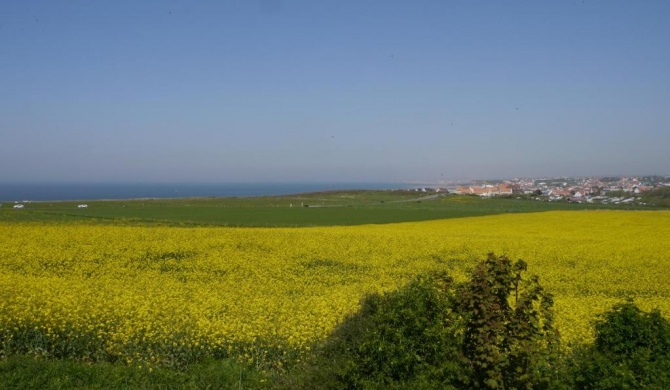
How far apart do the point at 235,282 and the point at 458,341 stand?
9576 millimetres

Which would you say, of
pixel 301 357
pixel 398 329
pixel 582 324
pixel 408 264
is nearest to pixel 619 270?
pixel 408 264

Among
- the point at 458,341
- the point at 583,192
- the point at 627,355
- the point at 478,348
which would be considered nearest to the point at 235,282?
the point at 458,341

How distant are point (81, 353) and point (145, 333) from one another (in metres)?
1.13

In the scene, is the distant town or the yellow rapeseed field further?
the distant town

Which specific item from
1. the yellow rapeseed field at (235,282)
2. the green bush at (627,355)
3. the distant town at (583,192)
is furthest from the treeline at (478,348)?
the distant town at (583,192)

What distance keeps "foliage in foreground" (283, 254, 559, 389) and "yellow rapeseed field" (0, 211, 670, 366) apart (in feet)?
10.2

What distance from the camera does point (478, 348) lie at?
5.83m

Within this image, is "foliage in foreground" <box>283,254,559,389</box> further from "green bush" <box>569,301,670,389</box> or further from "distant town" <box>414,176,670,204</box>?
"distant town" <box>414,176,670,204</box>

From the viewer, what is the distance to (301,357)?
8773 mm

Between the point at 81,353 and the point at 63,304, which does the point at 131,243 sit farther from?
the point at 81,353

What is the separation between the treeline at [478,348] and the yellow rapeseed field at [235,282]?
297 cm

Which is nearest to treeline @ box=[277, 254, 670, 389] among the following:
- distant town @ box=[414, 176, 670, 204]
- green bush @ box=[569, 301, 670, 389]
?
green bush @ box=[569, 301, 670, 389]

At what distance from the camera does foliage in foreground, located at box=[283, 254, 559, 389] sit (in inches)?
231

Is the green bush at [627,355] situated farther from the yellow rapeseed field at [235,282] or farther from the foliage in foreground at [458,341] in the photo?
the yellow rapeseed field at [235,282]
